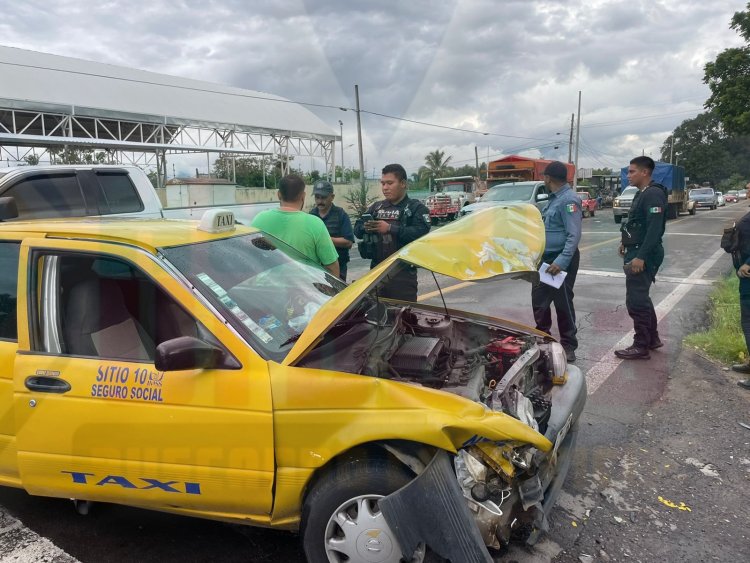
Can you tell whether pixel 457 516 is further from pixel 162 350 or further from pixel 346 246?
pixel 346 246

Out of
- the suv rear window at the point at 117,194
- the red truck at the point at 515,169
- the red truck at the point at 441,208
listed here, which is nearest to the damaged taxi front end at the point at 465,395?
the suv rear window at the point at 117,194

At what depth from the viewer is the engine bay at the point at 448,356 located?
2.53 meters

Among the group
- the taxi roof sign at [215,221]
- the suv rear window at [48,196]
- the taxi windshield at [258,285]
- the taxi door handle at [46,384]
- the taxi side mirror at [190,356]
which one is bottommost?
the taxi door handle at [46,384]

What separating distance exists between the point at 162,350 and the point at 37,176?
4.37m

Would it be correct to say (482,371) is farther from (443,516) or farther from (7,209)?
(7,209)

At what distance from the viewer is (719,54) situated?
2755cm

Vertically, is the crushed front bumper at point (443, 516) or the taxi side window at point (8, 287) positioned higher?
the taxi side window at point (8, 287)

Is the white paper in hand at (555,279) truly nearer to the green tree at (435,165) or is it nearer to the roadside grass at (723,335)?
the roadside grass at (723,335)

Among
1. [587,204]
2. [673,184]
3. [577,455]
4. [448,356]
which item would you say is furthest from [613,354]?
[587,204]

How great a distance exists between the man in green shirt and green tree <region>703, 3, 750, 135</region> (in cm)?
2851

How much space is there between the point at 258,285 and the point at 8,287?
1.26 metres

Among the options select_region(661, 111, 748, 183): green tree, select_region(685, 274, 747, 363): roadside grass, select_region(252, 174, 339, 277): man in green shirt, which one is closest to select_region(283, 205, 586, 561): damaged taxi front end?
Result: select_region(252, 174, 339, 277): man in green shirt

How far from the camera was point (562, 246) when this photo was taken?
5.17 metres

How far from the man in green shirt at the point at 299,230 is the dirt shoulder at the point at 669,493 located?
89.9 inches
